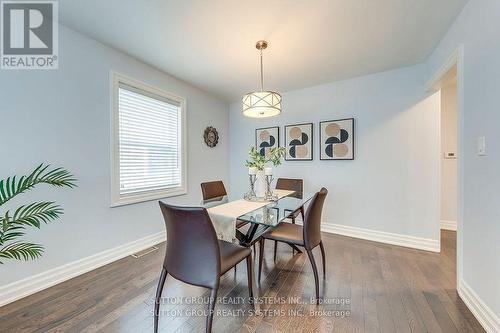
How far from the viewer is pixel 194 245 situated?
1.27 meters

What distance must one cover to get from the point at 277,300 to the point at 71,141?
2.43 meters

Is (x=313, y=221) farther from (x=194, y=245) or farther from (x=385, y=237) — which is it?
(x=385, y=237)

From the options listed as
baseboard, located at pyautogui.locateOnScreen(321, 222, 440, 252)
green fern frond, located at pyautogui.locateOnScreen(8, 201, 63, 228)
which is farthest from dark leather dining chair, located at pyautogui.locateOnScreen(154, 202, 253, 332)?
baseboard, located at pyautogui.locateOnScreen(321, 222, 440, 252)

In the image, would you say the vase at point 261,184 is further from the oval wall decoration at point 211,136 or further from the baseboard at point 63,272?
the oval wall decoration at point 211,136

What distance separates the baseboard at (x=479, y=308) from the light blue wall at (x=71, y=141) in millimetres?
3286

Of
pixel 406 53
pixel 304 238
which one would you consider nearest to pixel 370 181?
pixel 406 53

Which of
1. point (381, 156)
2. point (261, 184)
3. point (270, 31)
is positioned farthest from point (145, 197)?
point (381, 156)

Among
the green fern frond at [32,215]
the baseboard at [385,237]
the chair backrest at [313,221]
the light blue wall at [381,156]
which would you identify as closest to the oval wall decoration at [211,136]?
the light blue wall at [381,156]

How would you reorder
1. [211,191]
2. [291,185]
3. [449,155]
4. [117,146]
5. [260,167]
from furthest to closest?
[449,155], [291,185], [211,191], [117,146], [260,167]

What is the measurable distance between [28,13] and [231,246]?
261 cm

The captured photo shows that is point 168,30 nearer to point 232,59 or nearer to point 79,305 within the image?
point 232,59

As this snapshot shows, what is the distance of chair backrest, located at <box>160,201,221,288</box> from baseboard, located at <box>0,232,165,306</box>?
4.78 feet

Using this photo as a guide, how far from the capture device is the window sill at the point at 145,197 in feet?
7.97

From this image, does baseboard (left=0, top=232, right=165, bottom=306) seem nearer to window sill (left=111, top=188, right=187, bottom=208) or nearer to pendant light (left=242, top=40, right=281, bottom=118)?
window sill (left=111, top=188, right=187, bottom=208)
